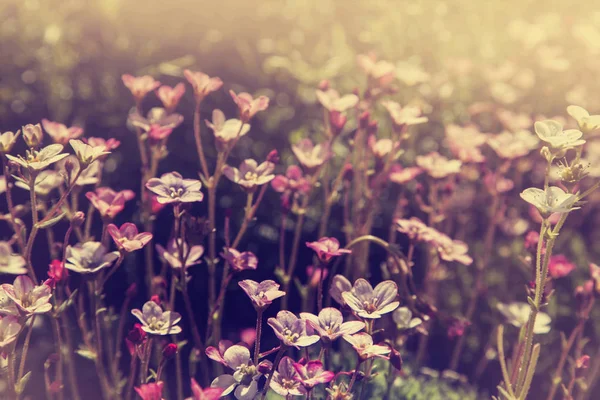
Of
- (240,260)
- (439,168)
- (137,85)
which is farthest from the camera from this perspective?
(439,168)

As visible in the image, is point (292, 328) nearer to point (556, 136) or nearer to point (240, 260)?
point (240, 260)

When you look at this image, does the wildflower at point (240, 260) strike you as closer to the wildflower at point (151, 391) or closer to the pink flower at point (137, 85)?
the wildflower at point (151, 391)

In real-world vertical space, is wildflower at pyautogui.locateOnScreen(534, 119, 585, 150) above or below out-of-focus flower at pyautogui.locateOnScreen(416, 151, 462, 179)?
above

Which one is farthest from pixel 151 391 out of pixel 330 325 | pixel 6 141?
pixel 6 141

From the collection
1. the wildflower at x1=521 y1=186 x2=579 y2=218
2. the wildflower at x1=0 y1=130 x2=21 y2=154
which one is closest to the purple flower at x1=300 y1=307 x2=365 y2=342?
the wildflower at x1=521 y1=186 x2=579 y2=218

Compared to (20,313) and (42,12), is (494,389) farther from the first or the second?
(42,12)

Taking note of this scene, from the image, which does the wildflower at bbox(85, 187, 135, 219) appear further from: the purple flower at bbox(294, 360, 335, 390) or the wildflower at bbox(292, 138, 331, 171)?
the purple flower at bbox(294, 360, 335, 390)
